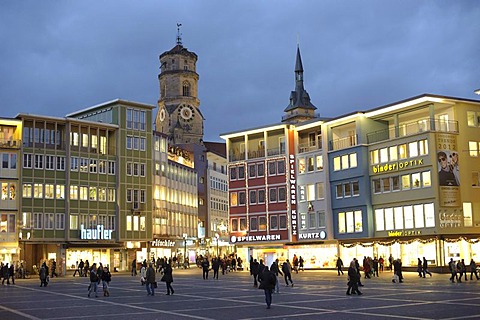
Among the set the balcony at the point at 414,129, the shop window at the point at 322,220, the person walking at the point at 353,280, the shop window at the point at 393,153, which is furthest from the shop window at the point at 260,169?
the person walking at the point at 353,280

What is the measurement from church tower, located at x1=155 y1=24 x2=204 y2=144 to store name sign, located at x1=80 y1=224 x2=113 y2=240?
233 ft

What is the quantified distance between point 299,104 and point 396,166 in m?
100

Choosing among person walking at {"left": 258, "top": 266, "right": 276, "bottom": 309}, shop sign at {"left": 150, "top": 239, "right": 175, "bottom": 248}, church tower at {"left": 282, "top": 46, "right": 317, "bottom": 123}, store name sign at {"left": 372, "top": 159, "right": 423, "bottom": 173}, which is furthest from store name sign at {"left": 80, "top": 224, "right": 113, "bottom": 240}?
church tower at {"left": 282, "top": 46, "right": 317, "bottom": 123}

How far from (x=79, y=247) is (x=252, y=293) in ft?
140

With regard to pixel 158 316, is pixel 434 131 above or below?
above

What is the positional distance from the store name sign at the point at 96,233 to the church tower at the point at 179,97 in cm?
7088

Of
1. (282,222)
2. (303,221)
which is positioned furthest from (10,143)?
(303,221)

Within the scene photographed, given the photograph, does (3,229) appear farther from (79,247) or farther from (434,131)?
(434,131)

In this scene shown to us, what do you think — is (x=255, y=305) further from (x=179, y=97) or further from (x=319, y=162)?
(x=179, y=97)

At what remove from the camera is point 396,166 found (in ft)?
200

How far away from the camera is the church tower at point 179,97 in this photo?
483 feet

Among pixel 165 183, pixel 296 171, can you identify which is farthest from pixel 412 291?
pixel 165 183

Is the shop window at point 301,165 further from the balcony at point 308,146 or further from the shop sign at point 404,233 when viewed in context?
the shop sign at point 404,233

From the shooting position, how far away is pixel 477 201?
58688mm
